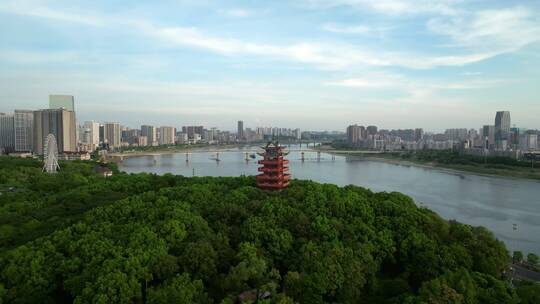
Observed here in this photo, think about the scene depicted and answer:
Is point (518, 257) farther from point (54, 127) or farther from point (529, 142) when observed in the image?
point (529, 142)

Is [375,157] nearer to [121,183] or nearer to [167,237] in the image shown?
[121,183]

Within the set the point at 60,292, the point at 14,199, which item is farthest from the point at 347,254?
the point at 14,199

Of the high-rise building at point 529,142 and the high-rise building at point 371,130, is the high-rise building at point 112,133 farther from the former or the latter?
the high-rise building at point 529,142

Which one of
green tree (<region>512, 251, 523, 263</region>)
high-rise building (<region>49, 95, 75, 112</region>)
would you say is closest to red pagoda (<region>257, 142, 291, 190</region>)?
green tree (<region>512, 251, 523, 263</region>)

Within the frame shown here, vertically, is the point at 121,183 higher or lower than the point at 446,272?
higher

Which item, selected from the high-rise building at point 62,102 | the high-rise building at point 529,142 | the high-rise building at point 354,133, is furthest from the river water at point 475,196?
the high-rise building at point 354,133
